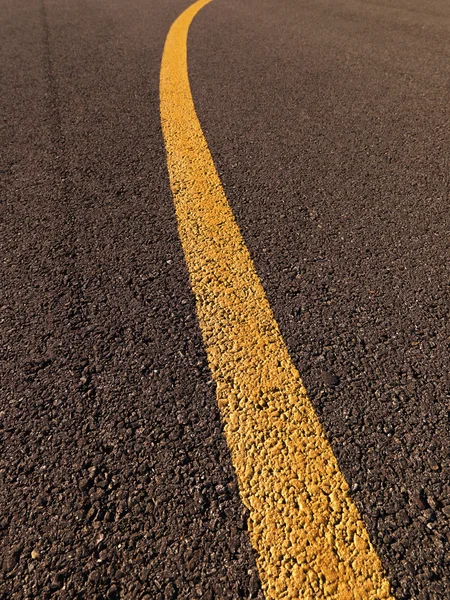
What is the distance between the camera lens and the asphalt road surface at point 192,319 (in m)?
1.10

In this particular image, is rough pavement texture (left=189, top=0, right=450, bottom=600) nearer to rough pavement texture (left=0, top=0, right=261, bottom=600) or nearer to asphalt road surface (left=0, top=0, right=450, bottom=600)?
asphalt road surface (left=0, top=0, right=450, bottom=600)

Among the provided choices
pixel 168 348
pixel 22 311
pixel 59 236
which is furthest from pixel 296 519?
pixel 59 236

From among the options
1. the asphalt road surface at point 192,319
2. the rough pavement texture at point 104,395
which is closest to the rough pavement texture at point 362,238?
the asphalt road surface at point 192,319

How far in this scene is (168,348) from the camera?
153 cm

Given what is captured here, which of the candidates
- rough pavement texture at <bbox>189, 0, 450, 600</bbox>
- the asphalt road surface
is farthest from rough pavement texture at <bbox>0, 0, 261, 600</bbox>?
rough pavement texture at <bbox>189, 0, 450, 600</bbox>

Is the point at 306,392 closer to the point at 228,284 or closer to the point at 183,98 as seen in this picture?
the point at 228,284

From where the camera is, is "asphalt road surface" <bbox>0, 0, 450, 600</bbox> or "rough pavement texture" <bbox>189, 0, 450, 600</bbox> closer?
"asphalt road surface" <bbox>0, 0, 450, 600</bbox>

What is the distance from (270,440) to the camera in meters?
1.29

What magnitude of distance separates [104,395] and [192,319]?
386 mm

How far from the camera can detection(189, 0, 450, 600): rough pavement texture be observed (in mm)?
1209

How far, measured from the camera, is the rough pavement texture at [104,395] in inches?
41.9

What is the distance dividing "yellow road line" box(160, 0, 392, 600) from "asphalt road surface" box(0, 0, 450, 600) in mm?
34

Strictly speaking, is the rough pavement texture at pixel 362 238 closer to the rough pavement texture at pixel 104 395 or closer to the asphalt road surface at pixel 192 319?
the asphalt road surface at pixel 192 319

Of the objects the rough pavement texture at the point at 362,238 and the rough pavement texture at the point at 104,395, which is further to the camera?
the rough pavement texture at the point at 362,238
